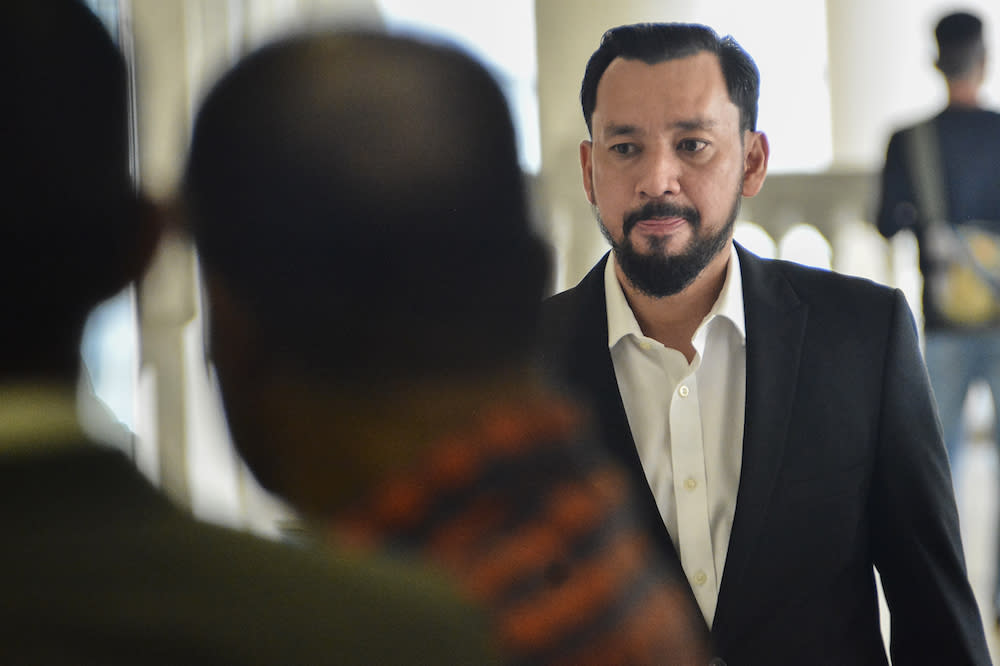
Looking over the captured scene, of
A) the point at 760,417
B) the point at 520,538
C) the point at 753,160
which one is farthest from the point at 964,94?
the point at 520,538

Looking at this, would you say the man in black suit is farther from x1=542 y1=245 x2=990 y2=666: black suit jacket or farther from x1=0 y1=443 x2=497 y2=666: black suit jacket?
x1=0 y1=443 x2=497 y2=666: black suit jacket

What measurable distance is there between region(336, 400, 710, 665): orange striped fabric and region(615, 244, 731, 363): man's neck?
0.52ft

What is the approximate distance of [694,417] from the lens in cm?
73

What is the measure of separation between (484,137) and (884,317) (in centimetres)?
50

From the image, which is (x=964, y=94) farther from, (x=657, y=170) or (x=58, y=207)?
(x=58, y=207)

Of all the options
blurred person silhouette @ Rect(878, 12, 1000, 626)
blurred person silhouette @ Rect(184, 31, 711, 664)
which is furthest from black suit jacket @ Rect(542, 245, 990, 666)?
blurred person silhouette @ Rect(878, 12, 1000, 626)

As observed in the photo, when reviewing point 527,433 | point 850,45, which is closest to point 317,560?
point 527,433

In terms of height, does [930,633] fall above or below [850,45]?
below

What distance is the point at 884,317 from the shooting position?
694 mm

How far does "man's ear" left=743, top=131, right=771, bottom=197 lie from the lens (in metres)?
0.73

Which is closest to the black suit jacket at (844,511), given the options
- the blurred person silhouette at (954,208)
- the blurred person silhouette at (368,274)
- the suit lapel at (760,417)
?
the suit lapel at (760,417)

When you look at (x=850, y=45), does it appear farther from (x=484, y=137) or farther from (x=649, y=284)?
(x=484, y=137)

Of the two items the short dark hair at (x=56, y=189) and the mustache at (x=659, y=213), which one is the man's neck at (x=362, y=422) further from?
the mustache at (x=659, y=213)

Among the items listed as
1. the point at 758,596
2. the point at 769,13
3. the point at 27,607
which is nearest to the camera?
the point at 27,607
